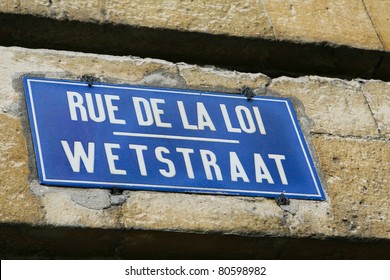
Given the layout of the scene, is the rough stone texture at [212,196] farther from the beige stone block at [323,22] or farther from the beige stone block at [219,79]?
the beige stone block at [323,22]

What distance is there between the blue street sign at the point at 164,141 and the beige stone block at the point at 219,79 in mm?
70

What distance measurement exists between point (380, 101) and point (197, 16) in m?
0.80

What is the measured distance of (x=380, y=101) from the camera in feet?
11.7

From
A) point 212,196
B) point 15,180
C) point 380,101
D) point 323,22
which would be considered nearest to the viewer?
point 15,180

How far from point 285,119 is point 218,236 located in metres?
0.61

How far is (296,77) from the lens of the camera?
143 inches

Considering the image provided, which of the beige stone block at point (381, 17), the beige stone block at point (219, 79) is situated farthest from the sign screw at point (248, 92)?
the beige stone block at point (381, 17)

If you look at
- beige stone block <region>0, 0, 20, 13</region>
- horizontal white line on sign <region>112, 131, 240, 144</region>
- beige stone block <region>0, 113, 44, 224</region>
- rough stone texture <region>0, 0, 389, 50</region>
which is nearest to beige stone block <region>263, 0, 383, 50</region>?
rough stone texture <region>0, 0, 389, 50</region>

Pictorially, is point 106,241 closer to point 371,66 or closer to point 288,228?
point 288,228

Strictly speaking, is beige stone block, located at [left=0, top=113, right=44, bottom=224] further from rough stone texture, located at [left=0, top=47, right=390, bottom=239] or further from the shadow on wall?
the shadow on wall

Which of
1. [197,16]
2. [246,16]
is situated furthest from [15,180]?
[246,16]

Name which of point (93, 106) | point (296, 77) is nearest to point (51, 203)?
point (93, 106)

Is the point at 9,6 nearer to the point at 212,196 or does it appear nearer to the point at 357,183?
the point at 212,196

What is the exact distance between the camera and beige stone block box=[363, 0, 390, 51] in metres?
3.76
